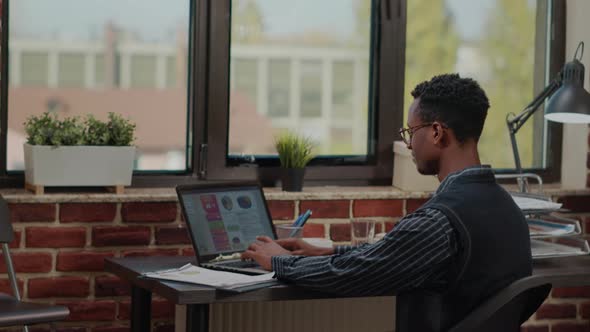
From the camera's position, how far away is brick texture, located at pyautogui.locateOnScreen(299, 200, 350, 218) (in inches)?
145

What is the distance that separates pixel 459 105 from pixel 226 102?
142 centimetres

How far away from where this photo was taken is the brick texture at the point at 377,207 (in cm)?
374

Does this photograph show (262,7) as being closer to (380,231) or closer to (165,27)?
(165,27)

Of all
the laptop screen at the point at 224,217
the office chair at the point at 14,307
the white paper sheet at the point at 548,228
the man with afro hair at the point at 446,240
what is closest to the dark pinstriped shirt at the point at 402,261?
the man with afro hair at the point at 446,240

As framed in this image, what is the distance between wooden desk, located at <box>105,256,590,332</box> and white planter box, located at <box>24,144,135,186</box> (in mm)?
358

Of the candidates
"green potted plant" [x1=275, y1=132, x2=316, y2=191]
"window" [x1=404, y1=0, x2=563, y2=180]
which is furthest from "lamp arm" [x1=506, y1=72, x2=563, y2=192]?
"green potted plant" [x1=275, y1=132, x2=316, y2=191]

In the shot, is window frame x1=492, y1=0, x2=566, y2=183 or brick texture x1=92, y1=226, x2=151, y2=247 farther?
window frame x1=492, y1=0, x2=566, y2=183

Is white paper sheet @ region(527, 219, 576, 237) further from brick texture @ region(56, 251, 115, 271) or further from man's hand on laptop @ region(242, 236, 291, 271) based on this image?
brick texture @ region(56, 251, 115, 271)

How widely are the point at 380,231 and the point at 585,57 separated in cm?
102

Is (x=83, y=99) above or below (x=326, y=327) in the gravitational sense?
above

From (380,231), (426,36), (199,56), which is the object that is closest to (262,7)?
(199,56)

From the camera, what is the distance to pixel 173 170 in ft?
12.2

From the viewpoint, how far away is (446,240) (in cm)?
232

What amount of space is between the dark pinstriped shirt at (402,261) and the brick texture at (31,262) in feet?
3.92
